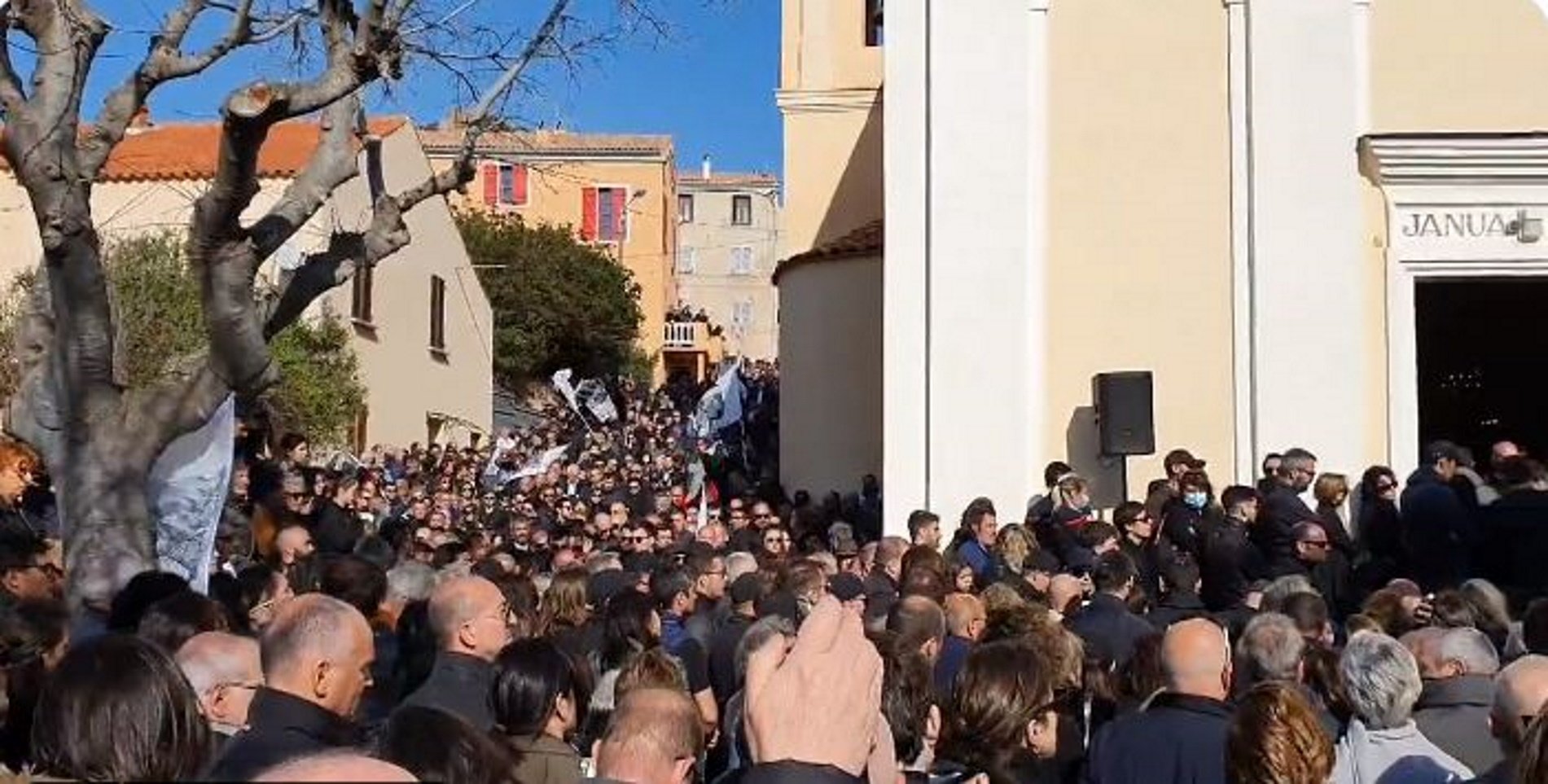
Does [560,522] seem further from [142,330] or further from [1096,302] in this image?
[142,330]

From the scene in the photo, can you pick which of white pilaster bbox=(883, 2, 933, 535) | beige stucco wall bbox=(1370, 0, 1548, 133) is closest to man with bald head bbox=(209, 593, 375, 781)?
white pilaster bbox=(883, 2, 933, 535)

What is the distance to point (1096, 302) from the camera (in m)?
16.2

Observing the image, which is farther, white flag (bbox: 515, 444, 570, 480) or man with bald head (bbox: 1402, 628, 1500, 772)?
white flag (bbox: 515, 444, 570, 480)

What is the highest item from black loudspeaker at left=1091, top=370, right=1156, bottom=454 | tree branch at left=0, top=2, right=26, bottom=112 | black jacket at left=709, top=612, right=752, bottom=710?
tree branch at left=0, top=2, right=26, bottom=112

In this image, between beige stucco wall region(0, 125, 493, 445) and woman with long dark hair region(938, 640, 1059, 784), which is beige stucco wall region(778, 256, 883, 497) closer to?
beige stucco wall region(0, 125, 493, 445)

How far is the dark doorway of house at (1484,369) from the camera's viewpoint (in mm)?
20594

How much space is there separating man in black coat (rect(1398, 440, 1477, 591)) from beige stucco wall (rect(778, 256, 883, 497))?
8.37 m

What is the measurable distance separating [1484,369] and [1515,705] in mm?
17888

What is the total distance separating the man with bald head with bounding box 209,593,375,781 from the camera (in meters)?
4.32

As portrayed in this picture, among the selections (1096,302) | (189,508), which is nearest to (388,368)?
(1096,302)

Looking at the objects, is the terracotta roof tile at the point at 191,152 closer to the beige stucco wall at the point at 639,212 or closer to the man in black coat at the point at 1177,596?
the man in black coat at the point at 1177,596

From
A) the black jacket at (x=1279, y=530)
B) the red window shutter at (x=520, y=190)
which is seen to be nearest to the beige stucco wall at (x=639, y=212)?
the red window shutter at (x=520, y=190)

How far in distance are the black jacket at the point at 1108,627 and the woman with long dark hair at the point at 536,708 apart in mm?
2389

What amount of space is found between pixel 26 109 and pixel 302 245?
66.1 feet
